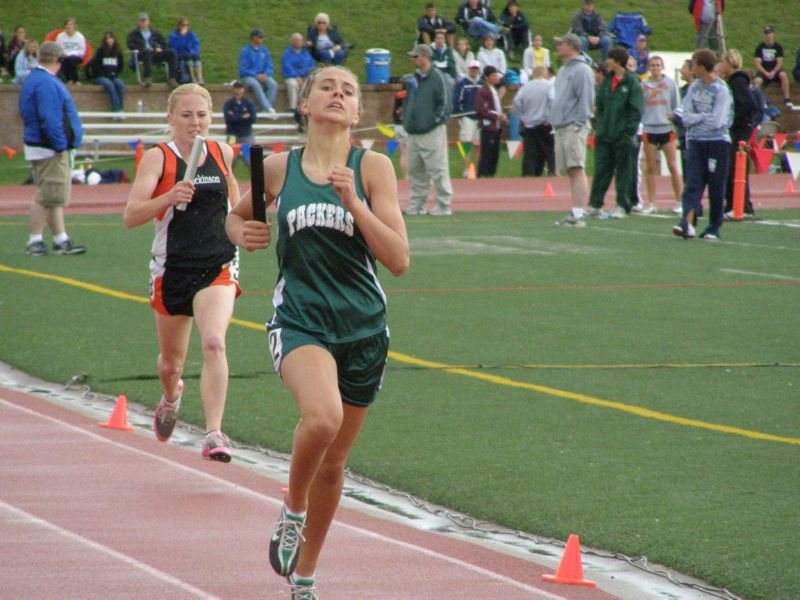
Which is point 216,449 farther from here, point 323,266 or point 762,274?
point 762,274

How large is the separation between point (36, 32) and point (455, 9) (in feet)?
39.6

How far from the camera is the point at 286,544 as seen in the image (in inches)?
196

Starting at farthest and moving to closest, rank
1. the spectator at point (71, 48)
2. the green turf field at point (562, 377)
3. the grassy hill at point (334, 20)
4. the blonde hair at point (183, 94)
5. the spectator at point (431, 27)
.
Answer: the grassy hill at point (334, 20) → the spectator at point (431, 27) → the spectator at point (71, 48) → the blonde hair at point (183, 94) → the green turf field at point (562, 377)

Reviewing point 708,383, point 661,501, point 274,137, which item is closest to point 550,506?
point 661,501

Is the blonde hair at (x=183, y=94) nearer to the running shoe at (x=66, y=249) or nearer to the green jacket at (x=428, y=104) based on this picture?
the running shoe at (x=66, y=249)

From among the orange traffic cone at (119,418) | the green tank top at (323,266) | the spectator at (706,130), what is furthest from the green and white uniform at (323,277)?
the spectator at (706,130)

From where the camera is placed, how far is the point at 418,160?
21.2 m

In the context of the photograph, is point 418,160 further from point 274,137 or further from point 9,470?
point 9,470

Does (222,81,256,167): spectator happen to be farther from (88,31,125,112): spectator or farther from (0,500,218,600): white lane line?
(0,500,218,600): white lane line

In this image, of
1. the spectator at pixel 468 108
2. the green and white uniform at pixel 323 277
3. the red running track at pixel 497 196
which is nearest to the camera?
the green and white uniform at pixel 323 277

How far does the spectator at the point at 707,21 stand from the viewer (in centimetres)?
3339

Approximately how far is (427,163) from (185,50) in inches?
564

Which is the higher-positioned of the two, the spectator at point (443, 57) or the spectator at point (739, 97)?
the spectator at point (443, 57)

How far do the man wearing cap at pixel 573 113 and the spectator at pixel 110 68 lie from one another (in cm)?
1464
